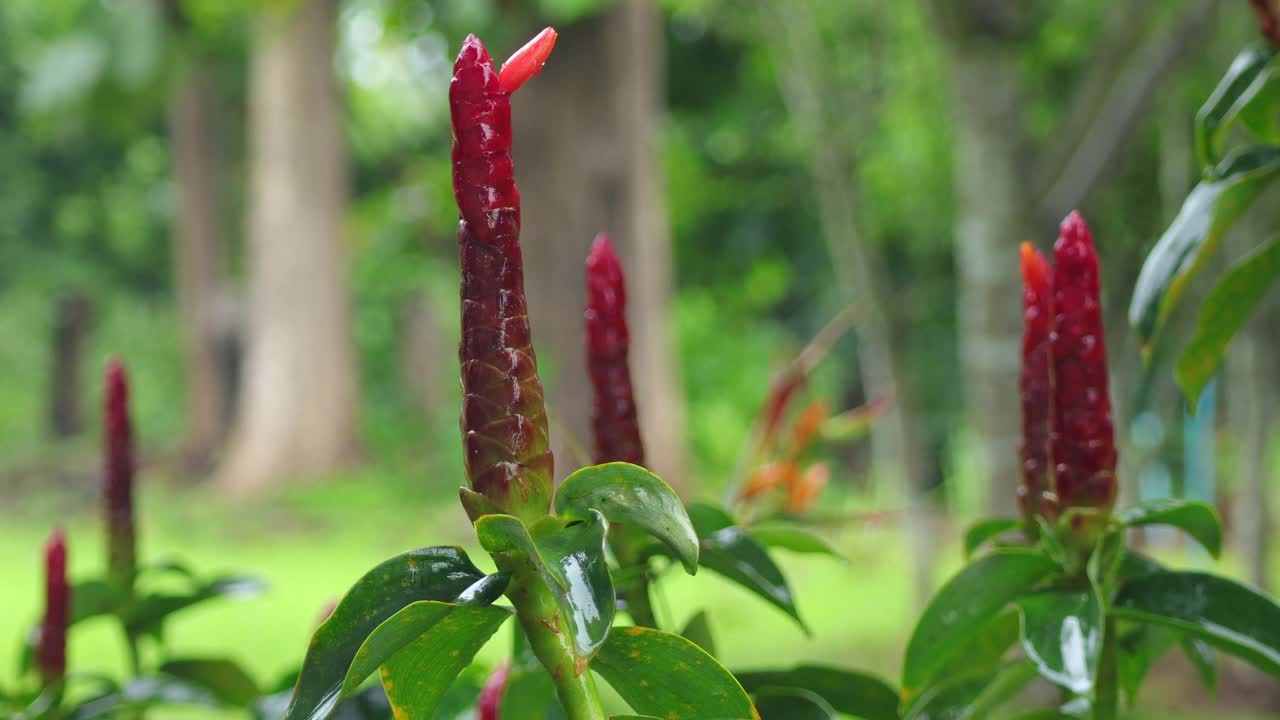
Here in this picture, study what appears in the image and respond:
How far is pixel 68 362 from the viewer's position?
15.7m

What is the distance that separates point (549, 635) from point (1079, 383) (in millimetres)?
240

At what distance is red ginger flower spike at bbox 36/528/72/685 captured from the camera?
2.37ft

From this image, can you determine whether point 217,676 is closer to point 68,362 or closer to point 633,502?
point 633,502

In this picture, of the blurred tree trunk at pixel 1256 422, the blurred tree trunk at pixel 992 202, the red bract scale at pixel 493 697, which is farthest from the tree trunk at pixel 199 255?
the red bract scale at pixel 493 697

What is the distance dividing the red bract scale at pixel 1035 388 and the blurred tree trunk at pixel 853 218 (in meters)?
2.54

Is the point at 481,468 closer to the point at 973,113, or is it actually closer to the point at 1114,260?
the point at 973,113

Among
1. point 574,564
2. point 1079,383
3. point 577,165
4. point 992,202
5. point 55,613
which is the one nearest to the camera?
point 574,564

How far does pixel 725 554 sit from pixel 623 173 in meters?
5.69

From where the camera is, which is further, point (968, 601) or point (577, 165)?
point (577, 165)

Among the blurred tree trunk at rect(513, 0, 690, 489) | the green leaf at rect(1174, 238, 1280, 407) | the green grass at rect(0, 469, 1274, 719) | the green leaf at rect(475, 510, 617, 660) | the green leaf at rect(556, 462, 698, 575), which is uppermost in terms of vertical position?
the blurred tree trunk at rect(513, 0, 690, 489)

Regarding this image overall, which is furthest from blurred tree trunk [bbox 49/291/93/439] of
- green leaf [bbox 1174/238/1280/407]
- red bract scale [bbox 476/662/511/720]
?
green leaf [bbox 1174/238/1280/407]

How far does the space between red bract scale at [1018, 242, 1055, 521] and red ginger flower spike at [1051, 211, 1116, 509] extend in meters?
0.02

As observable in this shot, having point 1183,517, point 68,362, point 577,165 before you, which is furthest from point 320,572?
point 68,362

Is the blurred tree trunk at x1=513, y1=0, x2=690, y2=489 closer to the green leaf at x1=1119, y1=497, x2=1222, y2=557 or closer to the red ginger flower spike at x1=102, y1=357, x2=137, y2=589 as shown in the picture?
the red ginger flower spike at x1=102, y1=357, x2=137, y2=589
